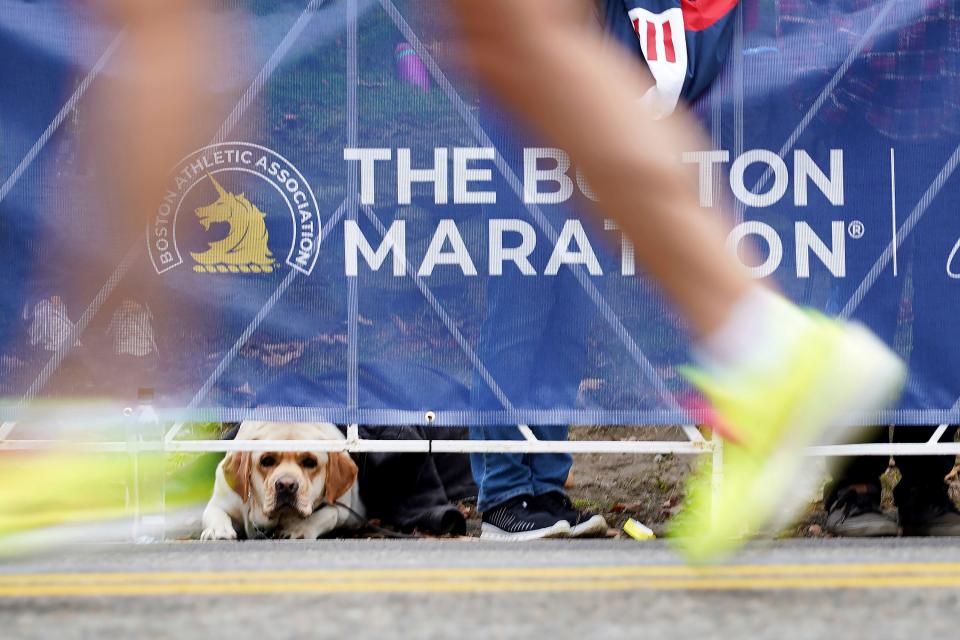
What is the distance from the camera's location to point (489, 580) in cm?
275

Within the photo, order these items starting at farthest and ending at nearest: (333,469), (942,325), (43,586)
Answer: (333,469) < (942,325) < (43,586)

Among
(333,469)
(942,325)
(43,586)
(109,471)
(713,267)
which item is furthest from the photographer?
(333,469)

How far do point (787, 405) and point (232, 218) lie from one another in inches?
94.4

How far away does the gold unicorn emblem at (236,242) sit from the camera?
13.9ft

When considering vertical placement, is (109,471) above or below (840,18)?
below

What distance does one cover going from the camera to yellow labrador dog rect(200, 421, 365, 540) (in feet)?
14.4

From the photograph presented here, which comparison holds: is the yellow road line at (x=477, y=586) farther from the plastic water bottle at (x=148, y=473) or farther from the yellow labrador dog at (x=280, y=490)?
the yellow labrador dog at (x=280, y=490)

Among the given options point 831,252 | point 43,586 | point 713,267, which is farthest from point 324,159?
point 713,267

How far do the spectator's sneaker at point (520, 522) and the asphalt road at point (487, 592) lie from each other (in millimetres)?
745

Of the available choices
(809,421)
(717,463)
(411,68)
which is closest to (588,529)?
(717,463)

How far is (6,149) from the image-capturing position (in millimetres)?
4258

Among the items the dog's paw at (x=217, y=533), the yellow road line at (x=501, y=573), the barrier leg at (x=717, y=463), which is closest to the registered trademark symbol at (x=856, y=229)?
the barrier leg at (x=717, y=463)

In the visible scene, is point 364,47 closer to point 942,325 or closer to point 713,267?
point 942,325

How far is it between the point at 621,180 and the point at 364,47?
214 centimetres
